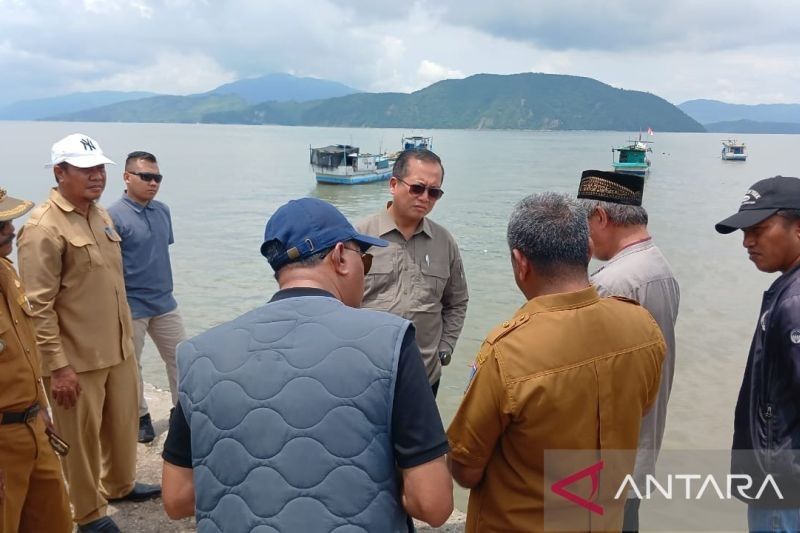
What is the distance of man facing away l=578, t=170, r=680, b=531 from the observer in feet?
9.08

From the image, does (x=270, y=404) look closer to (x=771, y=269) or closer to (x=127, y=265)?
(x=771, y=269)

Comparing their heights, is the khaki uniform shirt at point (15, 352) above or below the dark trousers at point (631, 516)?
above

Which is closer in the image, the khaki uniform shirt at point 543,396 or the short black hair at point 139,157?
the khaki uniform shirt at point 543,396

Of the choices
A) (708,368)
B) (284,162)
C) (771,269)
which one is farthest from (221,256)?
(284,162)

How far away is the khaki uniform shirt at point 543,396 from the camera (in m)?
1.83

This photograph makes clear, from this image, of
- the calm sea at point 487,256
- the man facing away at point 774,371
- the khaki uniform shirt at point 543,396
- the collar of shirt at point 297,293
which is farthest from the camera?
the calm sea at point 487,256

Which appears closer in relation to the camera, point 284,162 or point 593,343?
point 593,343

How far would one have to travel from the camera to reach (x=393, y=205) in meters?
3.63

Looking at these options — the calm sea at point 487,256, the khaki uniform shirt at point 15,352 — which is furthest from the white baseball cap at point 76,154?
the calm sea at point 487,256

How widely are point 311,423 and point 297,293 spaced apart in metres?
0.37

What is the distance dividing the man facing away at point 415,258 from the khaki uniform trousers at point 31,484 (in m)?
1.78

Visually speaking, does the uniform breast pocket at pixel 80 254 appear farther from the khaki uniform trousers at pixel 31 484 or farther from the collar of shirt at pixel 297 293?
the collar of shirt at pixel 297 293

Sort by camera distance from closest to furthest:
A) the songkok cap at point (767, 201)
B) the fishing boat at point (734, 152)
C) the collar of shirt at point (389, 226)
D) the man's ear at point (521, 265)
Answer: the man's ear at point (521, 265) < the songkok cap at point (767, 201) < the collar of shirt at point (389, 226) < the fishing boat at point (734, 152)

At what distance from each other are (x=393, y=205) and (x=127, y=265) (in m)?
2.39
